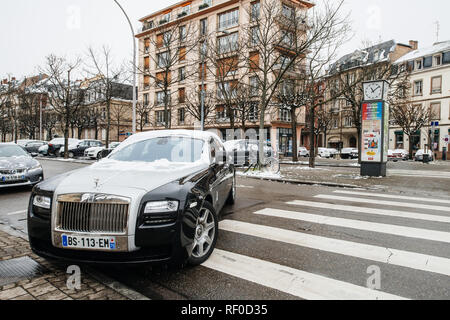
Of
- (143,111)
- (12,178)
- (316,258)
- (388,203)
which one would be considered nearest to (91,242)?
(316,258)

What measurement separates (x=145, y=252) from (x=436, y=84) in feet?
161

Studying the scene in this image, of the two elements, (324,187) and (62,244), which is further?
(324,187)

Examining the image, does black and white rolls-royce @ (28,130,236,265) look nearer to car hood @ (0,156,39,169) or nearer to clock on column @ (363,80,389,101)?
car hood @ (0,156,39,169)

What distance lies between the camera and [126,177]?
3.36 meters

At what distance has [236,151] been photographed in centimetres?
1769

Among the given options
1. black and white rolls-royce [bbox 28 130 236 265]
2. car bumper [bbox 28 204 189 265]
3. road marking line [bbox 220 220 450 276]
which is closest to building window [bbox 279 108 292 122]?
road marking line [bbox 220 220 450 276]

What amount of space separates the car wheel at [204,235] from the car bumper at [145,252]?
0.50 meters

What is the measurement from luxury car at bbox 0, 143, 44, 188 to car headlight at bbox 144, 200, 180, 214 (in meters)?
7.54

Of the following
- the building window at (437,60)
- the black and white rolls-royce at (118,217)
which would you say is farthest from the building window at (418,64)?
the black and white rolls-royce at (118,217)

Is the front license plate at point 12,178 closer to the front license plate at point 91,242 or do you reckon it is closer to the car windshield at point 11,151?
the car windshield at point 11,151

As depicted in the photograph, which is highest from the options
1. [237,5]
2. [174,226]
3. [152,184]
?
[237,5]
